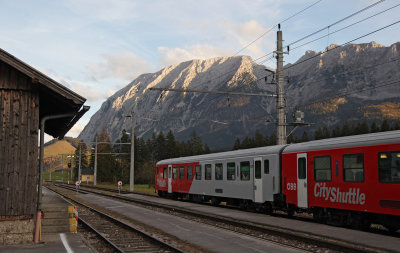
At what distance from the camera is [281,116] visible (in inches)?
945

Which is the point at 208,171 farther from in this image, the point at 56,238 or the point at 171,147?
the point at 171,147

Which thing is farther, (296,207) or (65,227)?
(296,207)

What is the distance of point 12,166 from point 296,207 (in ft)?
40.3

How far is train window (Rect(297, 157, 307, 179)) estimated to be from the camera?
1825cm

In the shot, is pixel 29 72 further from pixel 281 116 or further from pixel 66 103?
pixel 281 116

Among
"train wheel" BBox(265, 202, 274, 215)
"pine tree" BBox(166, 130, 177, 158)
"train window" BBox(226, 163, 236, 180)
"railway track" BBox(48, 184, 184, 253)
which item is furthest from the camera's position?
"pine tree" BBox(166, 130, 177, 158)

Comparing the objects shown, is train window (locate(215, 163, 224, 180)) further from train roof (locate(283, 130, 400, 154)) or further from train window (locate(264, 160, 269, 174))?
train roof (locate(283, 130, 400, 154))

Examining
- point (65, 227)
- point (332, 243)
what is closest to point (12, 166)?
point (65, 227)

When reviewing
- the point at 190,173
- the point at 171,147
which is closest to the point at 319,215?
the point at 190,173

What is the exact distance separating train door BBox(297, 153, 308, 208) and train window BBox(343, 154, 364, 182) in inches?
Answer: 95.6

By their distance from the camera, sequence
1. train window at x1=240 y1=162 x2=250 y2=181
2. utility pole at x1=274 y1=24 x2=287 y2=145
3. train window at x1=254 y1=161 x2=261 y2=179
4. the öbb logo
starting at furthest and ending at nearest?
utility pole at x1=274 y1=24 x2=287 y2=145, train window at x1=240 y1=162 x2=250 y2=181, train window at x1=254 y1=161 x2=261 y2=179, the öbb logo

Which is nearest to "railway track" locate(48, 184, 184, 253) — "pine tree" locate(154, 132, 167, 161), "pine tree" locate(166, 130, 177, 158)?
"pine tree" locate(166, 130, 177, 158)

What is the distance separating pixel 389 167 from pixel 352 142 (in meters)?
1.97

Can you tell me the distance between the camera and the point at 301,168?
1848 centimetres
